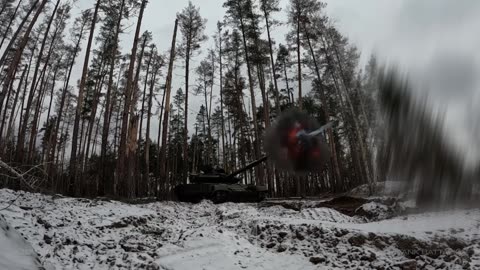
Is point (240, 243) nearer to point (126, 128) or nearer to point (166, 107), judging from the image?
point (126, 128)

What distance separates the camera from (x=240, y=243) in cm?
631

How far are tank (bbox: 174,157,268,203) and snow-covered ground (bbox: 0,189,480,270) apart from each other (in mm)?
6599

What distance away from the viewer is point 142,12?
15641 mm

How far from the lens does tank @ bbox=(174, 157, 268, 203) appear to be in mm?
14227

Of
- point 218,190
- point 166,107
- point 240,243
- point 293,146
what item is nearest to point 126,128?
point 166,107

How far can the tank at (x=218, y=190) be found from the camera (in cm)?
1423

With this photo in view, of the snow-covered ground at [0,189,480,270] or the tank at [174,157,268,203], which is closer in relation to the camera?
the snow-covered ground at [0,189,480,270]

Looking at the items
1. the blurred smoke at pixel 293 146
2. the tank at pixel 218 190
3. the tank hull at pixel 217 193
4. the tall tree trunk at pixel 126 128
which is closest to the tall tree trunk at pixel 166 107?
the tall tree trunk at pixel 126 128

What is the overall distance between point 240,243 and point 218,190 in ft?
26.1

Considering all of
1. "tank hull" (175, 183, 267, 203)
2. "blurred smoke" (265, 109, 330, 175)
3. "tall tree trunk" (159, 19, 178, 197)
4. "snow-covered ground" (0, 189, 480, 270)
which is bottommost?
"snow-covered ground" (0, 189, 480, 270)

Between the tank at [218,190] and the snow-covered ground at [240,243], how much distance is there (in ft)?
21.7

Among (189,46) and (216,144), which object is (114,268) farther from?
(216,144)

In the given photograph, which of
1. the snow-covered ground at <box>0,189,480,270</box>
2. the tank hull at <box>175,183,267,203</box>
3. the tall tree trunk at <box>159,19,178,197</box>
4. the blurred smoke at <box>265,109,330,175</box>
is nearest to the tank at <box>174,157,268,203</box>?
the tank hull at <box>175,183,267,203</box>

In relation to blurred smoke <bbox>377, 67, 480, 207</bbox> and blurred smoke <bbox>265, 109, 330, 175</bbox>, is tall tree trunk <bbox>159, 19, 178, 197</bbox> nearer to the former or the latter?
blurred smoke <bbox>265, 109, 330, 175</bbox>
